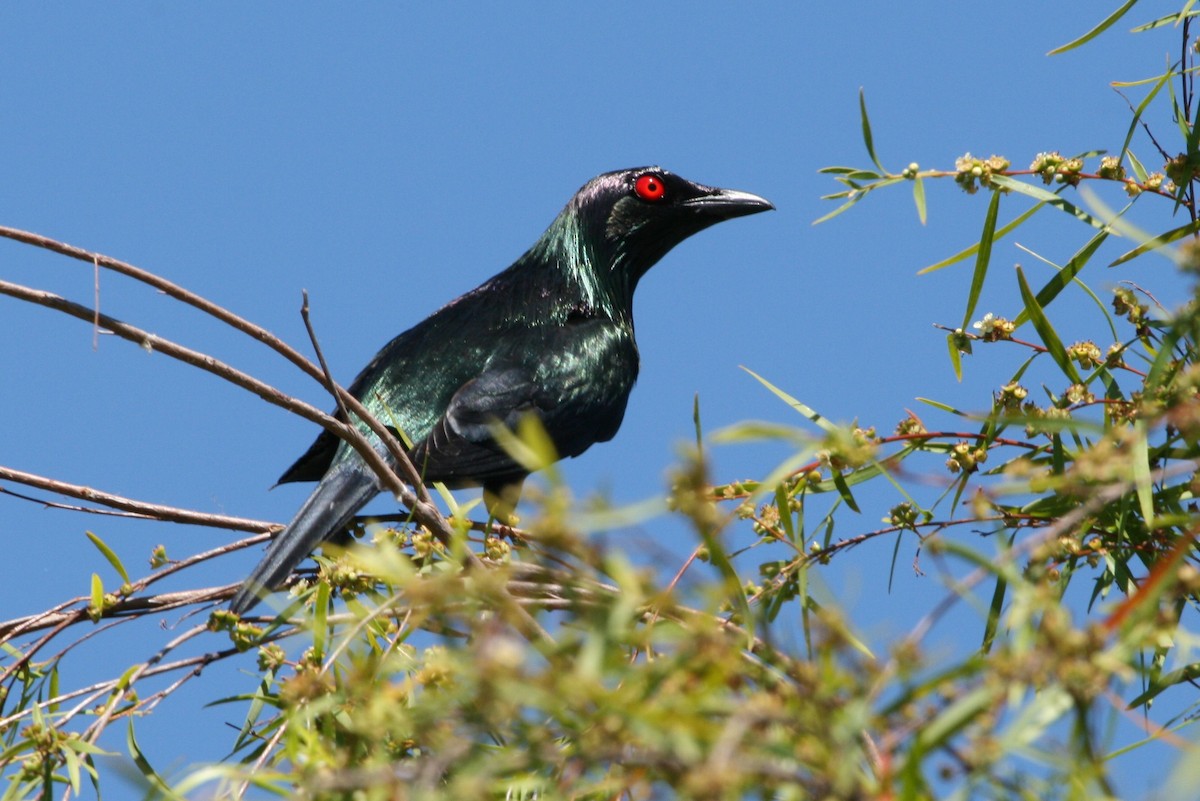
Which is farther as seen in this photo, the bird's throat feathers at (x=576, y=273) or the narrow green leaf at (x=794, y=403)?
the bird's throat feathers at (x=576, y=273)

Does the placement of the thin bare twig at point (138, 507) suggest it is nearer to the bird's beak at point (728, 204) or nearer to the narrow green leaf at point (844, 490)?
the narrow green leaf at point (844, 490)

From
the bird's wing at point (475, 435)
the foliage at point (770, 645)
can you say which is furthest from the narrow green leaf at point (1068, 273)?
the bird's wing at point (475, 435)

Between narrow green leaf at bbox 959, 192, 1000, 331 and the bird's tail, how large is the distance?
1.81 m

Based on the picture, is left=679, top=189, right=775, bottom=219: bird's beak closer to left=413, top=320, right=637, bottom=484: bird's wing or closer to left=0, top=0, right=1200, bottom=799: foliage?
left=413, top=320, right=637, bottom=484: bird's wing

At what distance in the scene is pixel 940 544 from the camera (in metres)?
1.54

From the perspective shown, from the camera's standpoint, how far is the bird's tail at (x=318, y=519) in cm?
381

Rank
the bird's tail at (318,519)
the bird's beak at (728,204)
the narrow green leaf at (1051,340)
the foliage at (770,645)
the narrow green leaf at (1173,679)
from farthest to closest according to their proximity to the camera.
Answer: the bird's beak at (728,204) < the bird's tail at (318,519) < the narrow green leaf at (1051,340) < the narrow green leaf at (1173,679) < the foliage at (770,645)

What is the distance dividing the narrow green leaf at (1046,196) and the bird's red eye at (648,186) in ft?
10.5

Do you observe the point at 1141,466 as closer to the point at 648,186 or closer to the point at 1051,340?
the point at 1051,340

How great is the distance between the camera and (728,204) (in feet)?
19.5

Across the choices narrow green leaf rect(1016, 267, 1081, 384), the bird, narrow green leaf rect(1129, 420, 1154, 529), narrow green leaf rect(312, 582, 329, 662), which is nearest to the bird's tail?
the bird

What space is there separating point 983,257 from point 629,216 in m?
3.20

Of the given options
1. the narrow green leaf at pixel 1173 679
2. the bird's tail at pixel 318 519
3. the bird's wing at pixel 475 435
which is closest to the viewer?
the narrow green leaf at pixel 1173 679

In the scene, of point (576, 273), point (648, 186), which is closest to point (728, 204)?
point (648, 186)
